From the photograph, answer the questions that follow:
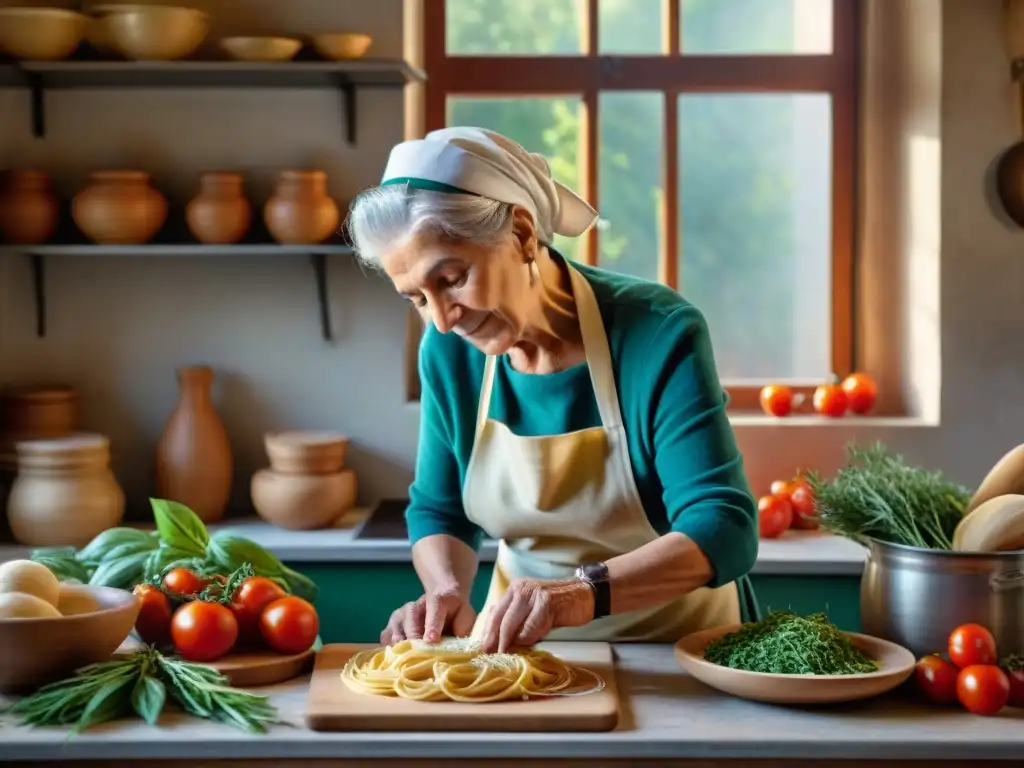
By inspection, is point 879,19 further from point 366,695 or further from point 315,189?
point 366,695

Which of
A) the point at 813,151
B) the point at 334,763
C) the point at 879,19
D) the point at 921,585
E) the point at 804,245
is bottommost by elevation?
the point at 334,763

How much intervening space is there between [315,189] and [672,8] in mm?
1132

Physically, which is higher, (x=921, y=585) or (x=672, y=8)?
(x=672, y=8)

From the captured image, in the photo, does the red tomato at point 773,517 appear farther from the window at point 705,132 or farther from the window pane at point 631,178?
the window pane at point 631,178

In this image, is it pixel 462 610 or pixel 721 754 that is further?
pixel 462 610

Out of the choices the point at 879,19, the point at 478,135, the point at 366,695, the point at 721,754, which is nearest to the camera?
the point at 721,754

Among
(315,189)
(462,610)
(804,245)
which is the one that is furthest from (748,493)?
(804,245)

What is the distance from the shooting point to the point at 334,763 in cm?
163

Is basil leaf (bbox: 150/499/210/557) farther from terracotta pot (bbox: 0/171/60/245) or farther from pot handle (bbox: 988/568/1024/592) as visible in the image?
terracotta pot (bbox: 0/171/60/245)

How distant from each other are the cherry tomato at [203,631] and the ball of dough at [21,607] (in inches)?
7.0

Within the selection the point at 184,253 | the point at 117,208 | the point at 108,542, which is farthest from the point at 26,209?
the point at 108,542

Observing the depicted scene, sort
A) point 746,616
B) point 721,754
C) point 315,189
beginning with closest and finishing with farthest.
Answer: point 721,754, point 746,616, point 315,189

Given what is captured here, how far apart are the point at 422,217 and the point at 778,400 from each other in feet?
6.66

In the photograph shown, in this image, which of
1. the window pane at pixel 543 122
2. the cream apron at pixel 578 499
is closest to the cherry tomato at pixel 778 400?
the window pane at pixel 543 122
